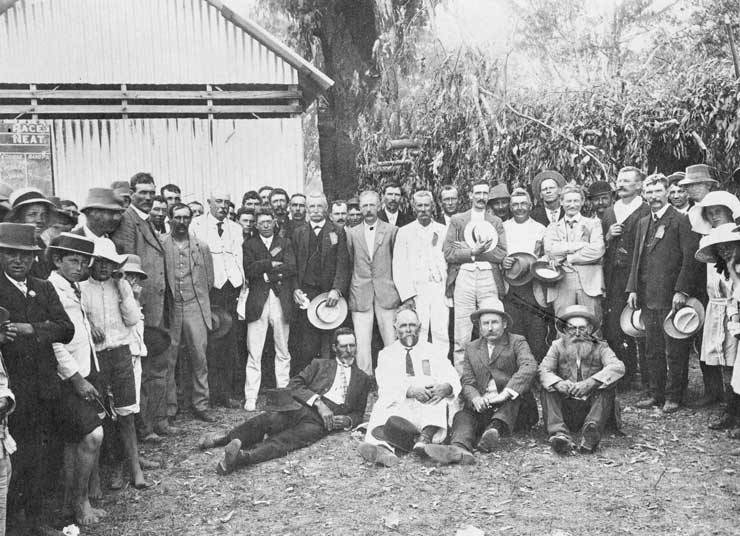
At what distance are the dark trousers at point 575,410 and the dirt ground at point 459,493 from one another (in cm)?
24

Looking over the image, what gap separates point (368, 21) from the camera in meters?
14.9

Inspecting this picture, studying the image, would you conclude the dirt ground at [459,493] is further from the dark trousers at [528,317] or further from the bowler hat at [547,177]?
the bowler hat at [547,177]

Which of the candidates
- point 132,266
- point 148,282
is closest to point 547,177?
point 148,282

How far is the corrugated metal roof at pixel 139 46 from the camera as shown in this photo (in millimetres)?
10250

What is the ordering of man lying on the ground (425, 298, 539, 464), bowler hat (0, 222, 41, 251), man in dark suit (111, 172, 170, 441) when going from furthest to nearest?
man in dark suit (111, 172, 170, 441), man lying on the ground (425, 298, 539, 464), bowler hat (0, 222, 41, 251)

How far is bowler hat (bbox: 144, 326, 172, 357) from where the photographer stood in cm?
665

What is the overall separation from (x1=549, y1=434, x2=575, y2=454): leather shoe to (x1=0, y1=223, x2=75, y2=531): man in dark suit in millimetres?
3784

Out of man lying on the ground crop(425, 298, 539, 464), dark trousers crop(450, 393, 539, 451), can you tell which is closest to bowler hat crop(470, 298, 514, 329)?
man lying on the ground crop(425, 298, 539, 464)

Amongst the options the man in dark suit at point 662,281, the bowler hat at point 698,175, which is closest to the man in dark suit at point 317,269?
the man in dark suit at point 662,281

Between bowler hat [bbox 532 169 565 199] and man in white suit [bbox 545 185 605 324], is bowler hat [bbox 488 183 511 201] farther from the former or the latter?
man in white suit [bbox 545 185 605 324]

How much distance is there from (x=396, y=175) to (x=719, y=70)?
4.89m

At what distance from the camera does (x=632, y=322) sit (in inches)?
293

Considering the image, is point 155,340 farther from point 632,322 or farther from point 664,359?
point 664,359

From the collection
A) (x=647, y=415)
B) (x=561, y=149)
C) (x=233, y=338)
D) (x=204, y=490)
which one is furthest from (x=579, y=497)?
(x=561, y=149)
